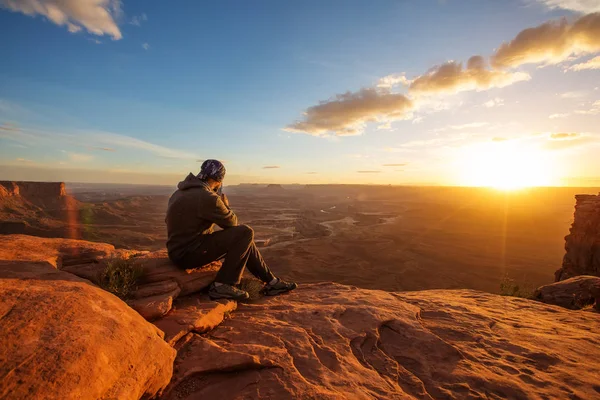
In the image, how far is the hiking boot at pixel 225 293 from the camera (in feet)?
13.7

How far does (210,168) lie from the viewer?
14.8ft

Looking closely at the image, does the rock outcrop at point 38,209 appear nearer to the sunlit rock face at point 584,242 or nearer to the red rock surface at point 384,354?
the red rock surface at point 384,354

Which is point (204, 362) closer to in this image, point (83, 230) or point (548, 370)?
point (548, 370)

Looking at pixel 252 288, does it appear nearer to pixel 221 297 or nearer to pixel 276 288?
pixel 276 288

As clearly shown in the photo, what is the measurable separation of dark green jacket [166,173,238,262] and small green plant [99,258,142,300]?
58cm

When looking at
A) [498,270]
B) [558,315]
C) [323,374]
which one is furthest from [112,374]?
[498,270]

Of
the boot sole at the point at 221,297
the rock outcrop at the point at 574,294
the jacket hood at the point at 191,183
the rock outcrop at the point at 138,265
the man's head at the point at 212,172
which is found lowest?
the rock outcrop at the point at 574,294

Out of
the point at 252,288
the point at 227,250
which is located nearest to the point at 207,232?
the point at 227,250

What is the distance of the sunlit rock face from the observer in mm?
13219

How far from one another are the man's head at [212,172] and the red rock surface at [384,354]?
6.82ft

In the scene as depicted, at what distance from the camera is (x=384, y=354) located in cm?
312

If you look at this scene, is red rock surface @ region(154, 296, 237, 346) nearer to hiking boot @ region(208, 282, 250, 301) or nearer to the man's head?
hiking boot @ region(208, 282, 250, 301)

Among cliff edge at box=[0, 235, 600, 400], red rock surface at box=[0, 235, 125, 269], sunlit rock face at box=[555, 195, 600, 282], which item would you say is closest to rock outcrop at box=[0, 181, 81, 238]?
red rock surface at box=[0, 235, 125, 269]

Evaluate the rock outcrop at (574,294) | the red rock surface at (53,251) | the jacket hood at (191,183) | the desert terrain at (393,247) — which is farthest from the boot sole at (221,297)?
the desert terrain at (393,247)
